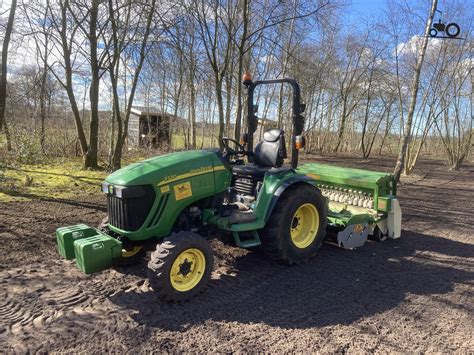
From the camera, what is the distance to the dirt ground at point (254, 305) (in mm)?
2785

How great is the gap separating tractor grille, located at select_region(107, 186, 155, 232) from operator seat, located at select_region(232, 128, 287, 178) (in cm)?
136

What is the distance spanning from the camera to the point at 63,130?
1425cm

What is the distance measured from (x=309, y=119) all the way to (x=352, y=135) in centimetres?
965

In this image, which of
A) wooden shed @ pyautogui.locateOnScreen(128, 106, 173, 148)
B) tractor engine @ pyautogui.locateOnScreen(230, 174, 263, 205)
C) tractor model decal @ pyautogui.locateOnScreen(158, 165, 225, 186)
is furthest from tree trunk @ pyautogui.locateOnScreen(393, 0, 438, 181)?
wooden shed @ pyautogui.locateOnScreen(128, 106, 173, 148)

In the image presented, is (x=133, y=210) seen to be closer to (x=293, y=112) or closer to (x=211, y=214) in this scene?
(x=211, y=214)

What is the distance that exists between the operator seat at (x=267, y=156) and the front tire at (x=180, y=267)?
129 centimetres

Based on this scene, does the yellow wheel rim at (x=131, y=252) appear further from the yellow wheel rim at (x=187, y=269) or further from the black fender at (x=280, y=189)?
the black fender at (x=280, y=189)

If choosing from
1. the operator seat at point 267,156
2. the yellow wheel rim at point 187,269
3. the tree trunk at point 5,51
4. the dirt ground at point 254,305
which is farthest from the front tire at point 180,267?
the tree trunk at point 5,51

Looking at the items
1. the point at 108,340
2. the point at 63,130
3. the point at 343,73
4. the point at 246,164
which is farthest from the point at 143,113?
the point at 108,340

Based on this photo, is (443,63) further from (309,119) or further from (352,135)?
(352,135)

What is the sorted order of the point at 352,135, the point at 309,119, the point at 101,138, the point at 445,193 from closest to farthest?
the point at 445,193, the point at 101,138, the point at 309,119, the point at 352,135

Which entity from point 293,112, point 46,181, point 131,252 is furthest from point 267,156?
point 46,181

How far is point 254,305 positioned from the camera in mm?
3342

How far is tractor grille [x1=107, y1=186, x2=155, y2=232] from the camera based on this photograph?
3367 mm
